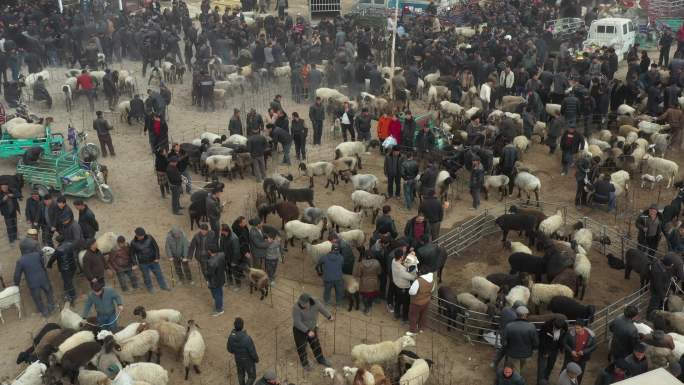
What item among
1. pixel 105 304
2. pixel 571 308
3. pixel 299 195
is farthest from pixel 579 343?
pixel 299 195

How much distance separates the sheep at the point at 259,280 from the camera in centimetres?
1403

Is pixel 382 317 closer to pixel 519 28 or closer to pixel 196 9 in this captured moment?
pixel 519 28

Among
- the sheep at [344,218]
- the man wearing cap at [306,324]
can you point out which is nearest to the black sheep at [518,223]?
the sheep at [344,218]

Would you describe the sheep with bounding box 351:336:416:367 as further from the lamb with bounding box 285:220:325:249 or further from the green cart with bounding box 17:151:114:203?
the green cart with bounding box 17:151:114:203

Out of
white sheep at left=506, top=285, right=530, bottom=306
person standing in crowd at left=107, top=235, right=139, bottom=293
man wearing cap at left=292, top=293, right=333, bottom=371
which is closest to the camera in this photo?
man wearing cap at left=292, top=293, right=333, bottom=371

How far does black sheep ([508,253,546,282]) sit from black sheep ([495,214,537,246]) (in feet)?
5.07

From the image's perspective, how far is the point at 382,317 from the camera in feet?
44.9

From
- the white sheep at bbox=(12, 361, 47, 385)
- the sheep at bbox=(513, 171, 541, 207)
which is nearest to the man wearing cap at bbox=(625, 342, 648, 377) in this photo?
the sheep at bbox=(513, 171, 541, 207)

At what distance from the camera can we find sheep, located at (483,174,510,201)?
18.2 m

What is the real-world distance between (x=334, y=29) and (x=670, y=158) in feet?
52.9

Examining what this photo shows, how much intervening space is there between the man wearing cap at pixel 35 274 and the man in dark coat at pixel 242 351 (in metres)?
4.43

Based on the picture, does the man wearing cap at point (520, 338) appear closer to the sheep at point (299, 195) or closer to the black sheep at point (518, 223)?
the black sheep at point (518, 223)

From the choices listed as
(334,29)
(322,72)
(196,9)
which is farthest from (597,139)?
(196,9)

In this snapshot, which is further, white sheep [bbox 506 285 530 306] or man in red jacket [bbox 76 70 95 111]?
man in red jacket [bbox 76 70 95 111]
